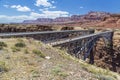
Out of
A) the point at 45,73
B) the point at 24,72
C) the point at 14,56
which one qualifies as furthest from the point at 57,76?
the point at 14,56

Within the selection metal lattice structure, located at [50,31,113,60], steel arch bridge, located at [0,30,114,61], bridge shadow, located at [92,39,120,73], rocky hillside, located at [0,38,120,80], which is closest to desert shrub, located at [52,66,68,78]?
rocky hillside, located at [0,38,120,80]

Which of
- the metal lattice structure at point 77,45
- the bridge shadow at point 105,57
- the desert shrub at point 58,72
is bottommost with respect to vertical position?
the bridge shadow at point 105,57

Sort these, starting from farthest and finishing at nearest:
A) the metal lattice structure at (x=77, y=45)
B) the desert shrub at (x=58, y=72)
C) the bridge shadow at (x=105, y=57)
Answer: the bridge shadow at (x=105, y=57) < the metal lattice structure at (x=77, y=45) < the desert shrub at (x=58, y=72)

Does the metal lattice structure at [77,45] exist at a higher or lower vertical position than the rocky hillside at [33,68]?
lower

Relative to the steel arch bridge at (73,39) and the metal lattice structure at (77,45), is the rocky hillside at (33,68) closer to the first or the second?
the steel arch bridge at (73,39)

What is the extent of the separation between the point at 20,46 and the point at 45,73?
25.1ft

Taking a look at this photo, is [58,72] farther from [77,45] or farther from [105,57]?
[105,57]

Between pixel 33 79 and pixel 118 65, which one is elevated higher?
pixel 33 79

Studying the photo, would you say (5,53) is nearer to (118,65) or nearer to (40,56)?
(40,56)

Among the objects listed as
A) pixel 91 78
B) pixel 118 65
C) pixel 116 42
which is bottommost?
pixel 118 65

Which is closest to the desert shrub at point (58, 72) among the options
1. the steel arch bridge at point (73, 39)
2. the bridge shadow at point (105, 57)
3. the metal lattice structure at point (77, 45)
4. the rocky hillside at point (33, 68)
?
the rocky hillside at point (33, 68)

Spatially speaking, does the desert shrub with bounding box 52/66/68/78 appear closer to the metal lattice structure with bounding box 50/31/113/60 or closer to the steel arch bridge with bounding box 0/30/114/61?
the steel arch bridge with bounding box 0/30/114/61

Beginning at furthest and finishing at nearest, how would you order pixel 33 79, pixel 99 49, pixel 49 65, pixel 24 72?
1. pixel 99 49
2. pixel 49 65
3. pixel 24 72
4. pixel 33 79

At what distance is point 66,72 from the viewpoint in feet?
49.7
